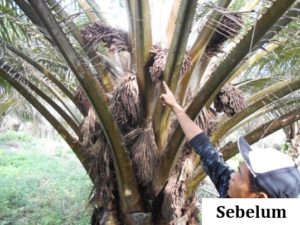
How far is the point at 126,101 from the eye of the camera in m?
3.06

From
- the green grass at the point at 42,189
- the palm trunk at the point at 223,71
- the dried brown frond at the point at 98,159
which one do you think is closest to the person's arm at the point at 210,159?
the palm trunk at the point at 223,71

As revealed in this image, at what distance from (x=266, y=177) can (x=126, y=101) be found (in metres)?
1.86

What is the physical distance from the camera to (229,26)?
2.83 m

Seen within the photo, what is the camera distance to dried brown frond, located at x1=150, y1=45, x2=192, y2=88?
287cm

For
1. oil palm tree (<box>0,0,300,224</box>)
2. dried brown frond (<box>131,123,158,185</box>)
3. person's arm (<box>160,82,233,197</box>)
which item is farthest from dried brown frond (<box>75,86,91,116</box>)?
person's arm (<box>160,82,233,197</box>)

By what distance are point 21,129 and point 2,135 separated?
1.30 metres

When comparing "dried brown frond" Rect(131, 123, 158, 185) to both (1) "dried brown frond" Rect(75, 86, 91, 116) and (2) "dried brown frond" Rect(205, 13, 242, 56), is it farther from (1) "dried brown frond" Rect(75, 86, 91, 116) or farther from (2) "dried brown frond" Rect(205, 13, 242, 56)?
(2) "dried brown frond" Rect(205, 13, 242, 56)

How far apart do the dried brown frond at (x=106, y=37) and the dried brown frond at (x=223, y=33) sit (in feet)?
2.10

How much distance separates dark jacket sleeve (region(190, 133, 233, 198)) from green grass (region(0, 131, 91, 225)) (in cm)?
355

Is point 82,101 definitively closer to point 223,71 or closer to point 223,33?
point 223,33

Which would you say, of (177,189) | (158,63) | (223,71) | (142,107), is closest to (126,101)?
(142,107)

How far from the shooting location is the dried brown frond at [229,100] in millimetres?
3168

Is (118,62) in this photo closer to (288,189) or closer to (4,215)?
(288,189)

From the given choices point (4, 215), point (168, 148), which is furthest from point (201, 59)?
point (4, 215)
